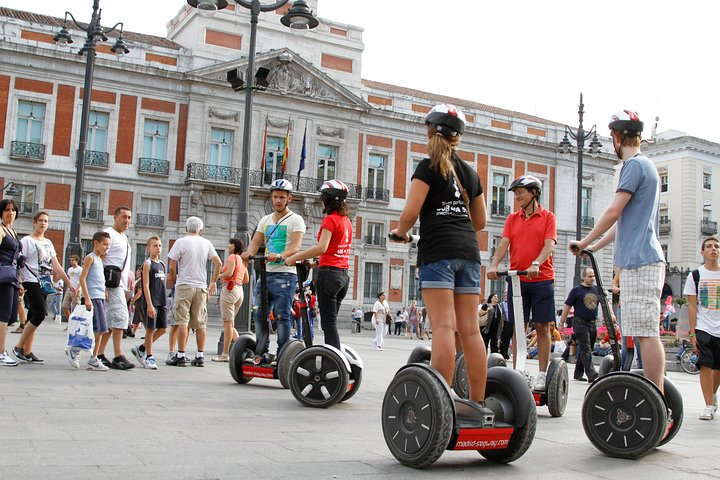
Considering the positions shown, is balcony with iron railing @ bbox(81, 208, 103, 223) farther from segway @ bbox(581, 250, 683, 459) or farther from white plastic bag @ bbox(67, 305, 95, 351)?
segway @ bbox(581, 250, 683, 459)

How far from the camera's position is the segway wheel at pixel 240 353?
26.0 feet

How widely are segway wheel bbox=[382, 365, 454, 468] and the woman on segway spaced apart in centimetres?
263

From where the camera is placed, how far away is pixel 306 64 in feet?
124

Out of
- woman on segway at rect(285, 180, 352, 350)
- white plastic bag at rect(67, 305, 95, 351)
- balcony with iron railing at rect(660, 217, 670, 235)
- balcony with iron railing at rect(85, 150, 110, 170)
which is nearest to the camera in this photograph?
woman on segway at rect(285, 180, 352, 350)

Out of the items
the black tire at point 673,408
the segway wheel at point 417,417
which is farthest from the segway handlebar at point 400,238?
the black tire at point 673,408

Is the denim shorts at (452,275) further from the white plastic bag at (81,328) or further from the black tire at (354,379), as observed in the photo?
the white plastic bag at (81,328)

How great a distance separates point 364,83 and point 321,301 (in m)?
37.6

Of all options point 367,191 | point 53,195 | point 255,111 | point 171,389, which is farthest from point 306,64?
point 171,389

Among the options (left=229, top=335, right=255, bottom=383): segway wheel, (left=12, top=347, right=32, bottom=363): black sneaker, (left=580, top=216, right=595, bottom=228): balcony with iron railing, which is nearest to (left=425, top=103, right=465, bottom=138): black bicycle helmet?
(left=229, top=335, right=255, bottom=383): segway wheel

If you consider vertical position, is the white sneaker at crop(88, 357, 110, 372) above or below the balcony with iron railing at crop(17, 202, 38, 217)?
below

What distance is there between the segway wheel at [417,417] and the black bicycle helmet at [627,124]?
2.29m

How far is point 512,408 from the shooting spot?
164 inches

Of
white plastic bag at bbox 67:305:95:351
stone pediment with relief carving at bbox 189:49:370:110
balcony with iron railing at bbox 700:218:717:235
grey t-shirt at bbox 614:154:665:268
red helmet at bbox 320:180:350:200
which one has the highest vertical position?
stone pediment with relief carving at bbox 189:49:370:110

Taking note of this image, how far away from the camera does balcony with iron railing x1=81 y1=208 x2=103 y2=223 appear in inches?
1310
